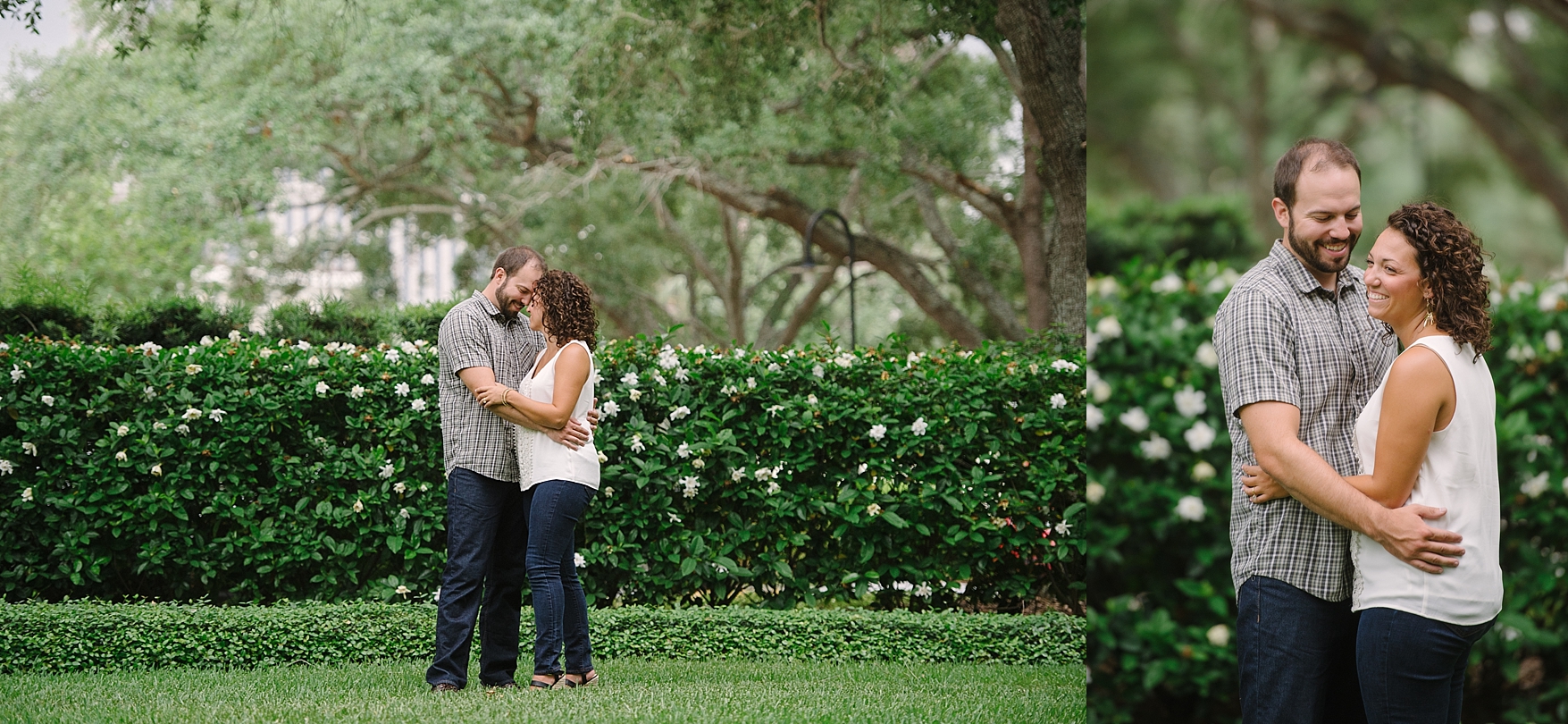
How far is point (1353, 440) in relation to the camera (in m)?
2.42

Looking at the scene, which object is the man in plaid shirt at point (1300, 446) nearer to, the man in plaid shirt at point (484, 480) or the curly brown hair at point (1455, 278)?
the curly brown hair at point (1455, 278)

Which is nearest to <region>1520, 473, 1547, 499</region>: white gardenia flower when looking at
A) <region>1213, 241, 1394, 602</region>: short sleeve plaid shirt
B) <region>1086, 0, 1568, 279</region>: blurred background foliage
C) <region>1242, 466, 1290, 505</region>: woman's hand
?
<region>1213, 241, 1394, 602</region>: short sleeve plaid shirt

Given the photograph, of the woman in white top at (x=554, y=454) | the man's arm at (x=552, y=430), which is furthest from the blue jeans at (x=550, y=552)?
the man's arm at (x=552, y=430)

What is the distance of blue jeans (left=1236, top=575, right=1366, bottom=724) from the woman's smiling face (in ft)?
2.09

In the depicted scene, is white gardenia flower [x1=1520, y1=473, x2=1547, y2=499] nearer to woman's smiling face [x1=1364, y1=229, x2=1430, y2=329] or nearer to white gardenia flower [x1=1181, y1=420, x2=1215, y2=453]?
white gardenia flower [x1=1181, y1=420, x2=1215, y2=453]

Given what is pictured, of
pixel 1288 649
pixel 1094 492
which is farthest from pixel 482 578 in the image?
pixel 1288 649

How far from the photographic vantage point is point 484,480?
4.41 metres

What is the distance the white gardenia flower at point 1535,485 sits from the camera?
3.53m

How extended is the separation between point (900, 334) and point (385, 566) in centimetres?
332

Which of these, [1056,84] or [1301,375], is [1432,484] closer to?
[1301,375]

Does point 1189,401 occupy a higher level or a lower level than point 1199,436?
higher

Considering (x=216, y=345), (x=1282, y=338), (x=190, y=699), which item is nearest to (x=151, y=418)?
(x=216, y=345)

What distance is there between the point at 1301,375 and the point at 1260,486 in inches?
10.4

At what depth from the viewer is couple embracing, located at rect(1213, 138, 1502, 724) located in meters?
2.16
